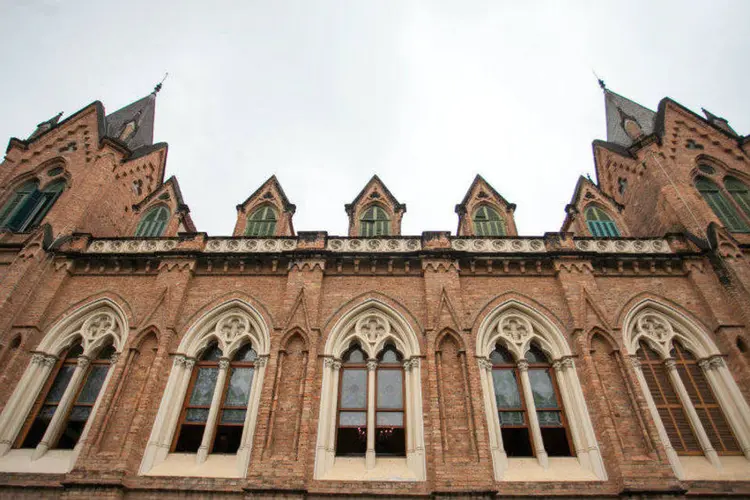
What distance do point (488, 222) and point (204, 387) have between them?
10.9m

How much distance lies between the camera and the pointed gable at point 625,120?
62.9 feet

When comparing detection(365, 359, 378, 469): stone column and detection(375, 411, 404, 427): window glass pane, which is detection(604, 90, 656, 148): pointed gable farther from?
detection(375, 411, 404, 427): window glass pane

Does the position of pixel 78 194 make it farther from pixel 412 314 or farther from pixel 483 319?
pixel 483 319

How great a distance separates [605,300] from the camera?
40.1ft

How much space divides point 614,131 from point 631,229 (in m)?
6.86

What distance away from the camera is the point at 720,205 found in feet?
49.9

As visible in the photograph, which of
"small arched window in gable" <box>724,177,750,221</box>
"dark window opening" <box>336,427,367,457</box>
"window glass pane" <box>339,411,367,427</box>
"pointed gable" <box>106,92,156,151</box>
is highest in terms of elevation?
"pointed gable" <box>106,92,156,151</box>

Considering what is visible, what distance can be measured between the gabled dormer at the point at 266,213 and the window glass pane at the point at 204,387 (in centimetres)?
557

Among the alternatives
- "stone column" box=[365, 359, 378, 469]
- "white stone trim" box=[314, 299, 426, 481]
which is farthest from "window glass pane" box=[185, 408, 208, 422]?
"stone column" box=[365, 359, 378, 469]

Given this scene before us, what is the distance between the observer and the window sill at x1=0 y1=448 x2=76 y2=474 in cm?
973

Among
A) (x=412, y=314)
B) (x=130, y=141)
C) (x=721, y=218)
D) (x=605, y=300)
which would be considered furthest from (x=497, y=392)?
(x=130, y=141)

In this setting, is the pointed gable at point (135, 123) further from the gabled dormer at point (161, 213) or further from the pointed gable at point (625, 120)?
the pointed gable at point (625, 120)

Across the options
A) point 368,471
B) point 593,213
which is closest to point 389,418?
point 368,471

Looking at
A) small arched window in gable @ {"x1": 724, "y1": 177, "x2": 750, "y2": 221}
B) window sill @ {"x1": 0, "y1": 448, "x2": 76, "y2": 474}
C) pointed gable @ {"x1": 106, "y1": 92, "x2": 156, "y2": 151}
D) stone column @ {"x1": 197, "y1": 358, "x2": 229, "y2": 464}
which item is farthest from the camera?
pointed gable @ {"x1": 106, "y1": 92, "x2": 156, "y2": 151}
